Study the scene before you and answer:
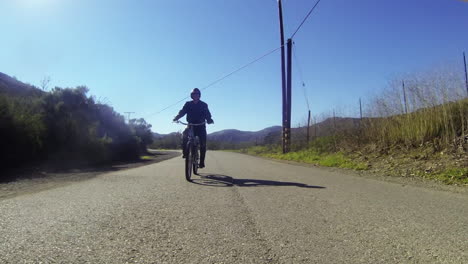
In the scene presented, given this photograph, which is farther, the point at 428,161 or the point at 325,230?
the point at 428,161

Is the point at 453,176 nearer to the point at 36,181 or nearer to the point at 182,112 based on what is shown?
the point at 182,112

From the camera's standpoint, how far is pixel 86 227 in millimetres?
2643

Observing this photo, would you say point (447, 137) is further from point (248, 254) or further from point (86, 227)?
point (86, 227)

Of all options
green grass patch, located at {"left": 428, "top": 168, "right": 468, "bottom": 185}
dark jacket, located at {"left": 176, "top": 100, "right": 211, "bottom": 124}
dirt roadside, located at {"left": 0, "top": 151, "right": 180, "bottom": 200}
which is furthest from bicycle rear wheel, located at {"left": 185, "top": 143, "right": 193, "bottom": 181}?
green grass patch, located at {"left": 428, "top": 168, "right": 468, "bottom": 185}

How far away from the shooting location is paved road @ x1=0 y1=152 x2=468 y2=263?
6.77 ft

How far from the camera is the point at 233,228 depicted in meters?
2.69

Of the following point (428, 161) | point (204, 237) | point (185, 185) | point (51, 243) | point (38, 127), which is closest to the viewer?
point (51, 243)

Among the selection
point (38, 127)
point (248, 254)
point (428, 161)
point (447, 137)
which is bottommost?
point (248, 254)

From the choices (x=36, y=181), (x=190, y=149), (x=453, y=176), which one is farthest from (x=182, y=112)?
(x=453, y=176)

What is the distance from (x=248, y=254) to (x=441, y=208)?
264cm

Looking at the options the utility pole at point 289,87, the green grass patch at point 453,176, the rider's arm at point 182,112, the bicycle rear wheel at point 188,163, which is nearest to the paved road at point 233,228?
the green grass patch at point 453,176

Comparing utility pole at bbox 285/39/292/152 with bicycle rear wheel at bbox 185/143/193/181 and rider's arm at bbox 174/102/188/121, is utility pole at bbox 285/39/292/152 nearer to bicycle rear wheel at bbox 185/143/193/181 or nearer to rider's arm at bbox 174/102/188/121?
rider's arm at bbox 174/102/188/121

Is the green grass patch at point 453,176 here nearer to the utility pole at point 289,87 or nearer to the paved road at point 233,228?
the paved road at point 233,228

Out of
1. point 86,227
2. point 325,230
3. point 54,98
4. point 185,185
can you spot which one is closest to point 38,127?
point 54,98
